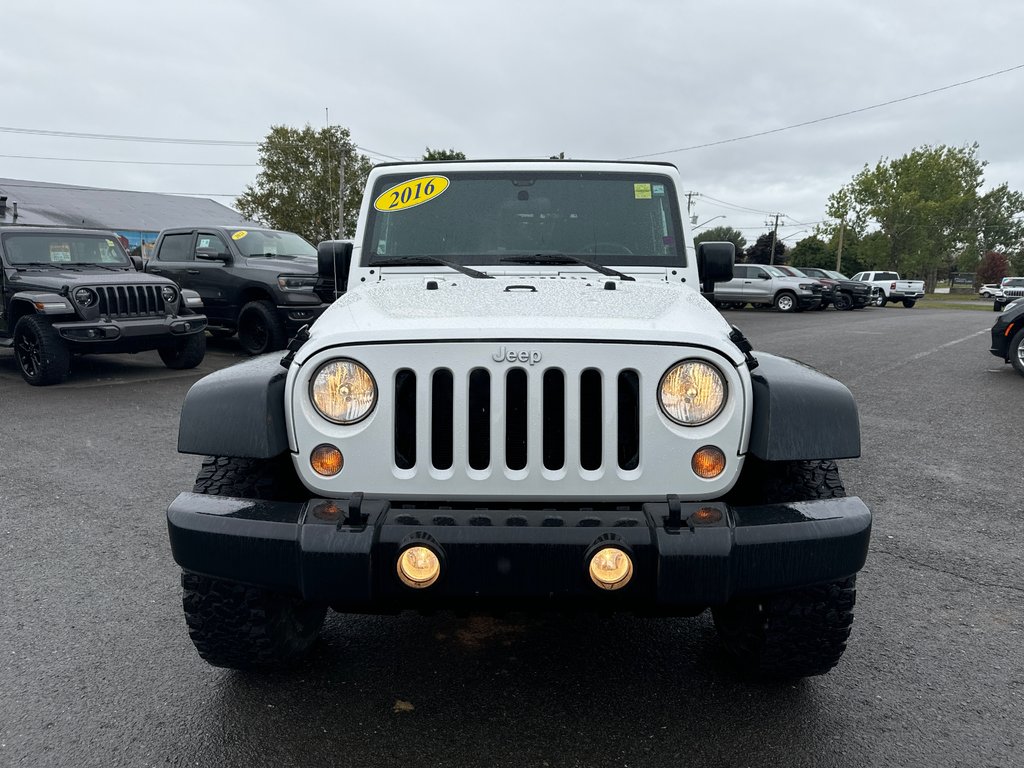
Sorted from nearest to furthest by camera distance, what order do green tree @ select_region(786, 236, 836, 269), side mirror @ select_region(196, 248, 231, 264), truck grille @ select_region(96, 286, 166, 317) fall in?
truck grille @ select_region(96, 286, 166, 317), side mirror @ select_region(196, 248, 231, 264), green tree @ select_region(786, 236, 836, 269)

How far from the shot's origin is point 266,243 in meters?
11.4

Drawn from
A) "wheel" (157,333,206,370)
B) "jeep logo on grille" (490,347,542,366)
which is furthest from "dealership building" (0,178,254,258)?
"jeep logo on grille" (490,347,542,366)

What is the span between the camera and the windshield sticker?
30.7 ft

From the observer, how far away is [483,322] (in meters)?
2.19

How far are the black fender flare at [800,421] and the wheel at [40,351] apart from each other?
27.4 ft

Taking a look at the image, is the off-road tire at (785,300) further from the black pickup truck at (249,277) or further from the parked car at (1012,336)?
the black pickup truck at (249,277)

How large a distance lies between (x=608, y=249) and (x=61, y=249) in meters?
8.49

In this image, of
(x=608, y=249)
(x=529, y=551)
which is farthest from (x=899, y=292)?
(x=529, y=551)

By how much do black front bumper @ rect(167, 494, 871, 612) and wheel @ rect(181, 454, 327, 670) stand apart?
0.83 feet

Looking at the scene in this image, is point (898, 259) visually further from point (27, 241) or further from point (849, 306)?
point (27, 241)

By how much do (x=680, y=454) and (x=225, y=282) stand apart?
32.9 ft

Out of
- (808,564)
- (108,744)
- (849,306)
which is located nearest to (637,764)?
(808,564)

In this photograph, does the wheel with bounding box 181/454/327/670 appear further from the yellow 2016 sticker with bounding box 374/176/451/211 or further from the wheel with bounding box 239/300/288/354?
the wheel with bounding box 239/300/288/354

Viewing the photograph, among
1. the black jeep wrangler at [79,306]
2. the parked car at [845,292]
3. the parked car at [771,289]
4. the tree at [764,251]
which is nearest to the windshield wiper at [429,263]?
the black jeep wrangler at [79,306]
